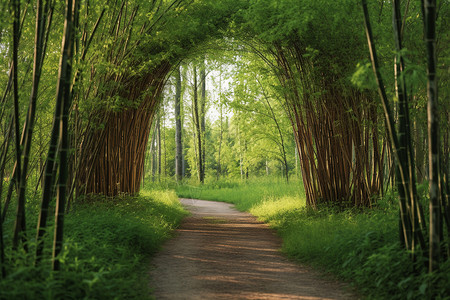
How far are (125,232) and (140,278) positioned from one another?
103 centimetres

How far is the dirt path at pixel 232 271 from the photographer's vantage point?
3023mm

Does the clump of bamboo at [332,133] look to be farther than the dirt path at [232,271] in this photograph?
Yes

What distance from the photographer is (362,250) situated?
11.2ft

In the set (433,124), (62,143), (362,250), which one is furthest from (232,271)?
(433,124)

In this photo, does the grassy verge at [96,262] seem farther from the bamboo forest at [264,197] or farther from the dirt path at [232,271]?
the dirt path at [232,271]

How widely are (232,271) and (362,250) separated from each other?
1170 millimetres

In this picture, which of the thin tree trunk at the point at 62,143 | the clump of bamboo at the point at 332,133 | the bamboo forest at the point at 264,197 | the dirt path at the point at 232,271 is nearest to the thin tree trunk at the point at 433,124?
the bamboo forest at the point at 264,197

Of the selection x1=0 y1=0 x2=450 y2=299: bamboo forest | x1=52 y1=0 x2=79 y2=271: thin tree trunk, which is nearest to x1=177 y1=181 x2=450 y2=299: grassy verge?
x1=0 y1=0 x2=450 y2=299: bamboo forest

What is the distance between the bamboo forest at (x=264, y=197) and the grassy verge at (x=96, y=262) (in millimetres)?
19

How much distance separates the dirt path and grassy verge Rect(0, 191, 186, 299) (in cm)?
21

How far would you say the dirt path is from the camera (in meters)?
3.02

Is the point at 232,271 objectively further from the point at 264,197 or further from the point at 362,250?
the point at 264,197

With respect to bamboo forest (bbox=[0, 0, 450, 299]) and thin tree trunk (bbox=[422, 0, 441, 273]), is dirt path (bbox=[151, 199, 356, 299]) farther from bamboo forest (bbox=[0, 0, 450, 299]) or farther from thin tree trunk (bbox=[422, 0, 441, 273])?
thin tree trunk (bbox=[422, 0, 441, 273])

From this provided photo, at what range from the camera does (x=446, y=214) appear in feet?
9.58
